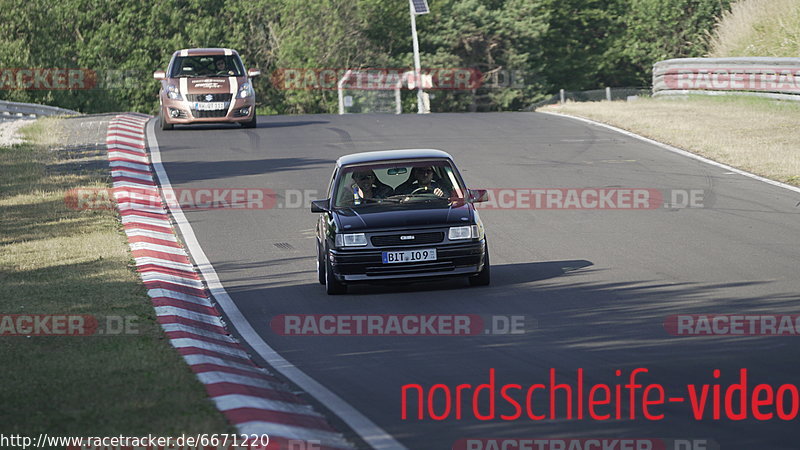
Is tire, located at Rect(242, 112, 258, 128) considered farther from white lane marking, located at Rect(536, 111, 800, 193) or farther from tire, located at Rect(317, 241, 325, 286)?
tire, located at Rect(317, 241, 325, 286)

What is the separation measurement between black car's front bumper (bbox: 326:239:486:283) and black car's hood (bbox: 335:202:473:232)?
0.26 meters

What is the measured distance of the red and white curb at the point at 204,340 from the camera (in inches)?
288

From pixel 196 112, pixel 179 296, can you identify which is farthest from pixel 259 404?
pixel 196 112

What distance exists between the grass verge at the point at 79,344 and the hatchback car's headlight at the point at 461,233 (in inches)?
121

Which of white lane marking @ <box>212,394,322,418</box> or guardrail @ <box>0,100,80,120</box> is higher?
white lane marking @ <box>212,394,322,418</box>

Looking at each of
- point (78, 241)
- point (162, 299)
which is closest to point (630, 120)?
point (78, 241)

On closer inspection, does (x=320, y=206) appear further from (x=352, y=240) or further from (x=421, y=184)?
(x=421, y=184)

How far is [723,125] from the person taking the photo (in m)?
27.2

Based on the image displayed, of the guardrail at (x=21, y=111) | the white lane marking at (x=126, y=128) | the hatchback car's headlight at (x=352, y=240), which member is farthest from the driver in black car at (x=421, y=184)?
the guardrail at (x=21, y=111)

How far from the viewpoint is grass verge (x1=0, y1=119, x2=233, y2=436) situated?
290 inches

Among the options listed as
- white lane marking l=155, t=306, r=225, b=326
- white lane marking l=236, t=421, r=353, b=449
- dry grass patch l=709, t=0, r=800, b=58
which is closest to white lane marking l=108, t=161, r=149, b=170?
white lane marking l=155, t=306, r=225, b=326

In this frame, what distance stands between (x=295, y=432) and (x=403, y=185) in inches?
256

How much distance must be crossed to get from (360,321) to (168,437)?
165 inches

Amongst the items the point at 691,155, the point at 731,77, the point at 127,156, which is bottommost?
the point at 691,155
